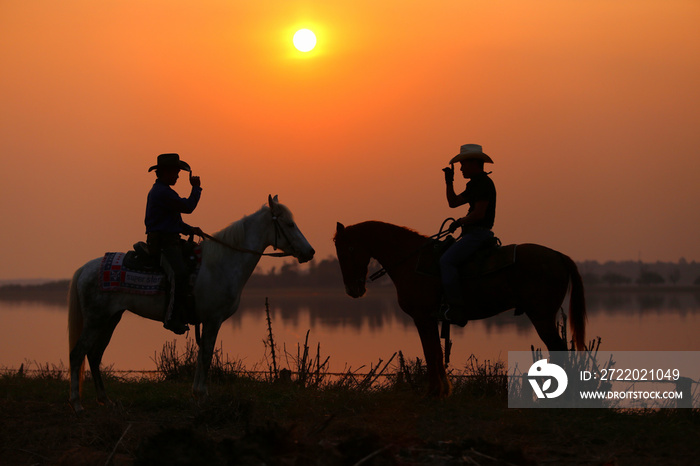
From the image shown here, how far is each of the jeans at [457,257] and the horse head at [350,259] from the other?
1406 mm

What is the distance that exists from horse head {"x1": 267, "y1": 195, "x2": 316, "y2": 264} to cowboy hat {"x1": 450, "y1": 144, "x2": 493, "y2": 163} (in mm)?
2284

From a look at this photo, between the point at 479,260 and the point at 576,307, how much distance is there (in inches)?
55.4

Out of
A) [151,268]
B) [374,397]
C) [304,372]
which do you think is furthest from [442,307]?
[151,268]

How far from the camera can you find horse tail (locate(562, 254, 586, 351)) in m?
8.78

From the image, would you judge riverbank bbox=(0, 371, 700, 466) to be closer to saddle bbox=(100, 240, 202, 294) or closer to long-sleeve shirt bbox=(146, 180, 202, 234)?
saddle bbox=(100, 240, 202, 294)

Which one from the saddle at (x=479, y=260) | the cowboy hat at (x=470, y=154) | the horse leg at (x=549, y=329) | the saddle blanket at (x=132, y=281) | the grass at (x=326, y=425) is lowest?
the grass at (x=326, y=425)

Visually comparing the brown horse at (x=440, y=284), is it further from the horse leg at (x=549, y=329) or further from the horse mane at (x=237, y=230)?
the horse mane at (x=237, y=230)

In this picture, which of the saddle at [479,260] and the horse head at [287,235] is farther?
the horse head at [287,235]

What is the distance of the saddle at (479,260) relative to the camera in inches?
344

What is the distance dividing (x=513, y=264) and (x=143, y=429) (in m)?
4.87

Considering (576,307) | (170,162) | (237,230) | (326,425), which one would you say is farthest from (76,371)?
(576,307)

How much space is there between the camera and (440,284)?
9.20 m

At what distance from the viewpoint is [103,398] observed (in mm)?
9273

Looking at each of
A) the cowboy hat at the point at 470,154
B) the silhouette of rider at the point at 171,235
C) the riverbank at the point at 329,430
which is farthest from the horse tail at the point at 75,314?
the cowboy hat at the point at 470,154
